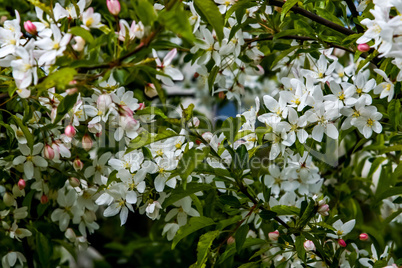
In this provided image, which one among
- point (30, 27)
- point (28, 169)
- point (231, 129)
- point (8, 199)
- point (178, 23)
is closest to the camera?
point (178, 23)

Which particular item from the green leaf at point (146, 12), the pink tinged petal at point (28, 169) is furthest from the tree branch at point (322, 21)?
the pink tinged petal at point (28, 169)

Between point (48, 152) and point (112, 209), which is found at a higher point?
point (48, 152)

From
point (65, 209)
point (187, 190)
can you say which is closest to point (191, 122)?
point (187, 190)

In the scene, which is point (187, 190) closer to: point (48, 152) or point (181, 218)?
point (181, 218)

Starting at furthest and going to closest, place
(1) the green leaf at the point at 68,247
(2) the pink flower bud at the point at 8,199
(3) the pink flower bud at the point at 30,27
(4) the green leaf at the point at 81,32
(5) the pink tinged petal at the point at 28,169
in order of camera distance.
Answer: (1) the green leaf at the point at 68,247, (2) the pink flower bud at the point at 8,199, (5) the pink tinged petal at the point at 28,169, (3) the pink flower bud at the point at 30,27, (4) the green leaf at the point at 81,32

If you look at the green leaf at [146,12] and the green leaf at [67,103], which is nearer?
the green leaf at [146,12]

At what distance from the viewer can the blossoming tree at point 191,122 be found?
1.26m

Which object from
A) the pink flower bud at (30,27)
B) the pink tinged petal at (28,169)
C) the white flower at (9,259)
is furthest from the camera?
the white flower at (9,259)

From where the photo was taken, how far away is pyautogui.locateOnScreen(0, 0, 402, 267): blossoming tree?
126 centimetres

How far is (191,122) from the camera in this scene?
1.55 metres

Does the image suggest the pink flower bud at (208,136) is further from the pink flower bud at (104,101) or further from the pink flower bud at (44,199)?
the pink flower bud at (44,199)

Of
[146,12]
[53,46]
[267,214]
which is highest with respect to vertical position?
[146,12]

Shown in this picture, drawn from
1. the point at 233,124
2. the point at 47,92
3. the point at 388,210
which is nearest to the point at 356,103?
the point at 233,124

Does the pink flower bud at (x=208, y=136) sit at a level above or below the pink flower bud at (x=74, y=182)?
above
